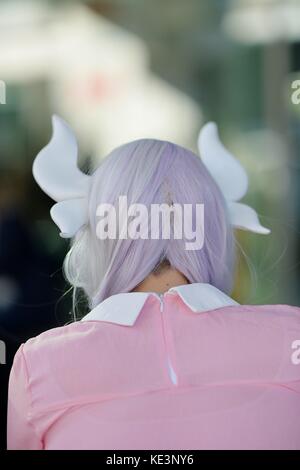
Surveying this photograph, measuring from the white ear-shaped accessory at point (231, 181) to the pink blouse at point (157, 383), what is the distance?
195 millimetres

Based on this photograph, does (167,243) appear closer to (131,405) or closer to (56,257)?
(131,405)

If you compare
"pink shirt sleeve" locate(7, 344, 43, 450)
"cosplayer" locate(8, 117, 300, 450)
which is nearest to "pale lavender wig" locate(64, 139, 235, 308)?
"cosplayer" locate(8, 117, 300, 450)

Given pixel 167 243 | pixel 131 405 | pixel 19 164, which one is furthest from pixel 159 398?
pixel 19 164

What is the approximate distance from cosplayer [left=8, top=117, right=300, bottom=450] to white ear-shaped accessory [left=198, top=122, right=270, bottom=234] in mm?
66

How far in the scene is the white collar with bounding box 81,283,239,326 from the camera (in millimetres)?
998

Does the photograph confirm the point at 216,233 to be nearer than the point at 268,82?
Yes

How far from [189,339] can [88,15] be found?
2.31 meters

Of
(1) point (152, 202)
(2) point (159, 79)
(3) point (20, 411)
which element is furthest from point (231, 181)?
(2) point (159, 79)

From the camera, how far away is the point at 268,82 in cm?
320

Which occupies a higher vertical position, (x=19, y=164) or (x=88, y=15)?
(x=88, y=15)

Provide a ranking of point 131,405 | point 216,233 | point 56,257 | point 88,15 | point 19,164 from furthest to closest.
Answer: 1. point 88,15
2. point 19,164
3. point 56,257
4. point 216,233
5. point 131,405

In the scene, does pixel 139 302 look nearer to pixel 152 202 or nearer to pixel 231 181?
pixel 152 202

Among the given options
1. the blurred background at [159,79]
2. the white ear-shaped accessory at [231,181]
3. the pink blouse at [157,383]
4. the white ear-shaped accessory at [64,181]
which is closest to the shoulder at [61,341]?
the pink blouse at [157,383]
